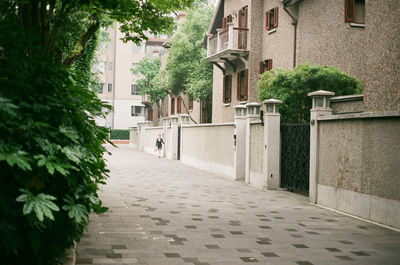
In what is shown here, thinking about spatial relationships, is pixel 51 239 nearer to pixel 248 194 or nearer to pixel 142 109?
pixel 248 194

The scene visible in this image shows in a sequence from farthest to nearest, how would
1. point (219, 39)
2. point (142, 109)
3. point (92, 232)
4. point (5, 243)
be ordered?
1. point (142, 109)
2. point (219, 39)
3. point (92, 232)
4. point (5, 243)

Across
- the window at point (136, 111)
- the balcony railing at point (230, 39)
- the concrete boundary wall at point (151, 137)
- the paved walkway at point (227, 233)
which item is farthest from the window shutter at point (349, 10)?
the window at point (136, 111)

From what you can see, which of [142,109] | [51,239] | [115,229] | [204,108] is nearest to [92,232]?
[115,229]

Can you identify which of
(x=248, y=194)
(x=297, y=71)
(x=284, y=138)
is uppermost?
(x=297, y=71)

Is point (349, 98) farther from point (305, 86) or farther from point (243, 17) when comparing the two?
point (243, 17)

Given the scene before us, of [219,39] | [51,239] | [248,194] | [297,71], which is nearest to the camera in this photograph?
[51,239]

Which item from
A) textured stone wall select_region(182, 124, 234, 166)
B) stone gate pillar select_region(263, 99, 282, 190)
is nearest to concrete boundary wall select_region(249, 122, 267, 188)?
stone gate pillar select_region(263, 99, 282, 190)

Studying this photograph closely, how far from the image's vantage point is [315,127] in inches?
473

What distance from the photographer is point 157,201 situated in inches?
473

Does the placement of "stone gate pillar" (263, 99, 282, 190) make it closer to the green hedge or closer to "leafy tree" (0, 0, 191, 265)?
"leafy tree" (0, 0, 191, 265)

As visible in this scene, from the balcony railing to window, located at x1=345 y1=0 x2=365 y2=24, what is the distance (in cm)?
807

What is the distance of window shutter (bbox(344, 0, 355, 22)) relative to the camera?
1909 centimetres

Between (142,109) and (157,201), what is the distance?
60.4 meters

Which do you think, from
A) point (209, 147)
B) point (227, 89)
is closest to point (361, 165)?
point (209, 147)
